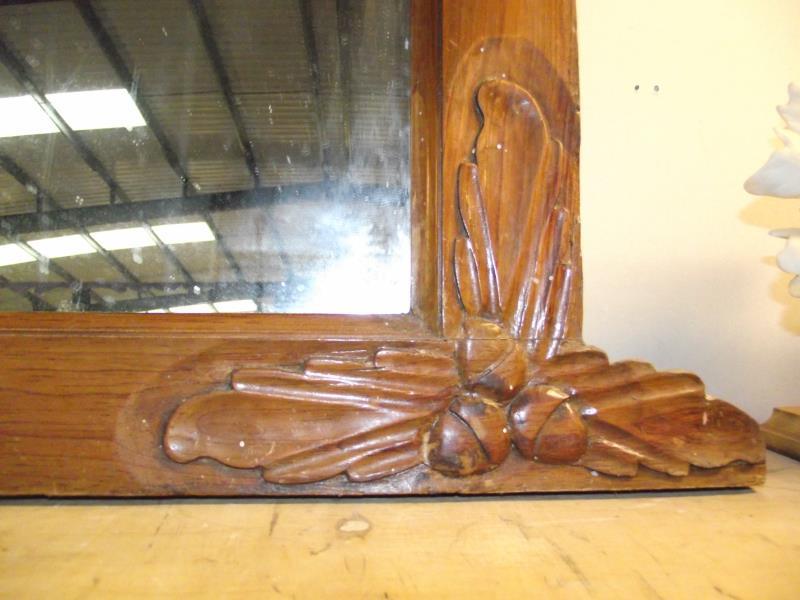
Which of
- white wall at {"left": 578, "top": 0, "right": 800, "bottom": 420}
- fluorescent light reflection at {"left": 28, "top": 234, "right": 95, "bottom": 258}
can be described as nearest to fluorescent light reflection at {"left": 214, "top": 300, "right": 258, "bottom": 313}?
fluorescent light reflection at {"left": 28, "top": 234, "right": 95, "bottom": 258}

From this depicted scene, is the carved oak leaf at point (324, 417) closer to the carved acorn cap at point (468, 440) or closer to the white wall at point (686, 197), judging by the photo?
the carved acorn cap at point (468, 440)

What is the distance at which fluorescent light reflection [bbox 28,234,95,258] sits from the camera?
510mm

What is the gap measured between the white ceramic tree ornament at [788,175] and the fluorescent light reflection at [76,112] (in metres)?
0.51

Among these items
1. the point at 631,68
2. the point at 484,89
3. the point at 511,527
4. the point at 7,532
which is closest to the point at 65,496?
the point at 7,532

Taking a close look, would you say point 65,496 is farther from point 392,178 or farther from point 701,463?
point 701,463

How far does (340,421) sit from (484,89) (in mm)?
284

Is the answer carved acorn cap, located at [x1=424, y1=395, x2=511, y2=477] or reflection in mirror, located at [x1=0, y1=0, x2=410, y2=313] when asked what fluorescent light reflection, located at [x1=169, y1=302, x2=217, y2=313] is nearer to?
reflection in mirror, located at [x1=0, y1=0, x2=410, y2=313]

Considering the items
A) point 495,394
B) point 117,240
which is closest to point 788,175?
point 495,394

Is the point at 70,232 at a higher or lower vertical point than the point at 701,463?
higher

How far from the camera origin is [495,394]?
47cm

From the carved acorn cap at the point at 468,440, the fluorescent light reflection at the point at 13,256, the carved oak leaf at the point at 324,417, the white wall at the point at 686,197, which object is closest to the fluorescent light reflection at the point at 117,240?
the fluorescent light reflection at the point at 13,256

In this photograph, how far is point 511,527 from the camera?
42 centimetres

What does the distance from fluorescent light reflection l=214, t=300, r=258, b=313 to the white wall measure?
0.36 metres

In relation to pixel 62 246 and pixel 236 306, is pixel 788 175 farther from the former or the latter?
pixel 62 246
